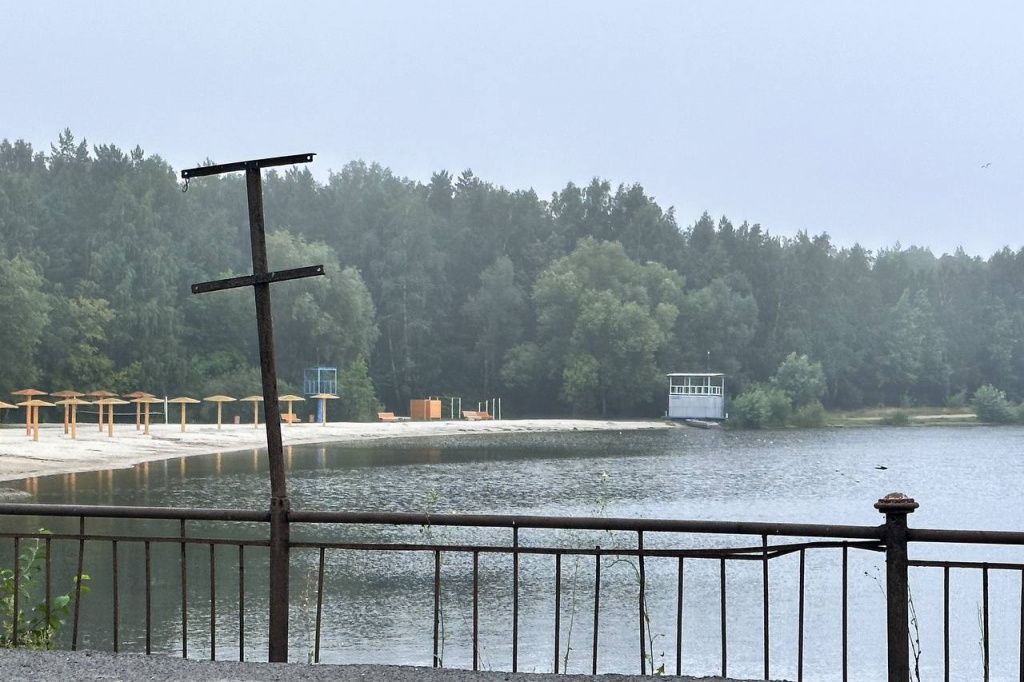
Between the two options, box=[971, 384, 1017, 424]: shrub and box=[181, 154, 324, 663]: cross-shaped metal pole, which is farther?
box=[971, 384, 1017, 424]: shrub

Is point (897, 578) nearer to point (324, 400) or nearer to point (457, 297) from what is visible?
point (324, 400)

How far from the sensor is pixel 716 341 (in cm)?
9362

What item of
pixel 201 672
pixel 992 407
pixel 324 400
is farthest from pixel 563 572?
pixel 992 407

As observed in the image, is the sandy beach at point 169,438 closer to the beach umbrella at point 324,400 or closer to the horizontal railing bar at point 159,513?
the beach umbrella at point 324,400

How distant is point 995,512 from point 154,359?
47387 mm

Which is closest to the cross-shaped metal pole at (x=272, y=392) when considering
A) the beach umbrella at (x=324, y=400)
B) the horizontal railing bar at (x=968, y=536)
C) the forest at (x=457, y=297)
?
the horizontal railing bar at (x=968, y=536)

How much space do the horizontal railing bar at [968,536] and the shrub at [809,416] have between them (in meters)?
89.7

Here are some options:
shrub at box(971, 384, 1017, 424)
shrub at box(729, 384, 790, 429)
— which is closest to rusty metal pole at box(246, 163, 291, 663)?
shrub at box(729, 384, 790, 429)

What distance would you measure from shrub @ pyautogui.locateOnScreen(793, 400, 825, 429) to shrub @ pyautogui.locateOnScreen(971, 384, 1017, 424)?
1560 centimetres

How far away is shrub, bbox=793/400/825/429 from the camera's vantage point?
93.8 m

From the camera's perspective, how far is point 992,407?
10050cm

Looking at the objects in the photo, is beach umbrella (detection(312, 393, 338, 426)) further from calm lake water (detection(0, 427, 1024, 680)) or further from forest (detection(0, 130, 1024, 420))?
calm lake water (detection(0, 427, 1024, 680))

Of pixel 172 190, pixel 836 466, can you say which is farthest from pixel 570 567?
pixel 172 190

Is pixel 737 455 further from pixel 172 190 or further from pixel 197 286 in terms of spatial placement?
pixel 197 286
